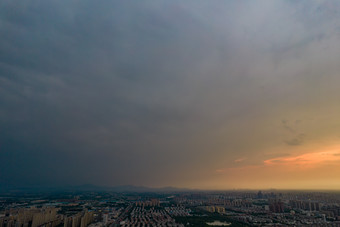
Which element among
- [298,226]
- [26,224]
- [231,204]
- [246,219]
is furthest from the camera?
[231,204]

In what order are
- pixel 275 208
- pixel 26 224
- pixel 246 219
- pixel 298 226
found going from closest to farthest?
pixel 26 224 → pixel 298 226 → pixel 246 219 → pixel 275 208

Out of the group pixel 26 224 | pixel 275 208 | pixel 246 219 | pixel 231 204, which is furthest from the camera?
pixel 231 204

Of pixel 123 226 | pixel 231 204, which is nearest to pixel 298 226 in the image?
pixel 123 226

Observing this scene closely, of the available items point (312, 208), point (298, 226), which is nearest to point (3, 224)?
point (298, 226)

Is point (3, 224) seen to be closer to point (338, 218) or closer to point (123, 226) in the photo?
point (123, 226)

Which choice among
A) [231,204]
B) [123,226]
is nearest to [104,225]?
[123,226]

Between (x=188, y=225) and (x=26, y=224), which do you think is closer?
(x=26, y=224)

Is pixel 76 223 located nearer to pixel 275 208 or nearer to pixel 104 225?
pixel 104 225

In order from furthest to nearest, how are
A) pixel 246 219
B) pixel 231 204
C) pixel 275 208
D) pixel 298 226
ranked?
pixel 231 204 < pixel 275 208 < pixel 246 219 < pixel 298 226

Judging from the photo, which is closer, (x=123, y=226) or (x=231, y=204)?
(x=123, y=226)
